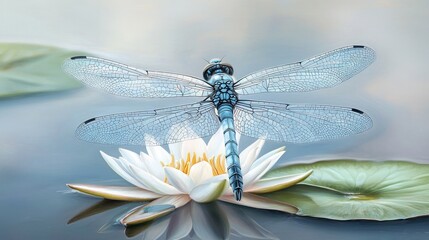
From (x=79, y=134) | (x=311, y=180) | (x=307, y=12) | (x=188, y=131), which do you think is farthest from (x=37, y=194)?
(x=307, y=12)

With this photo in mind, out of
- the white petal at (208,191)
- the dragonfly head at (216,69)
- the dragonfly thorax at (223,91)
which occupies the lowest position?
the white petal at (208,191)

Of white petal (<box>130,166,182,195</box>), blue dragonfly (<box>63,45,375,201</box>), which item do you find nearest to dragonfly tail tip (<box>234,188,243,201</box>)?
blue dragonfly (<box>63,45,375,201</box>)

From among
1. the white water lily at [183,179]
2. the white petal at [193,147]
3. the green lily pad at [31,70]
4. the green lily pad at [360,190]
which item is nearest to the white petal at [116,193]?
the white water lily at [183,179]

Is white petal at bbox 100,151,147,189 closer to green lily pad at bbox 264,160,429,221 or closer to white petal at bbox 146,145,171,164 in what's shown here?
white petal at bbox 146,145,171,164

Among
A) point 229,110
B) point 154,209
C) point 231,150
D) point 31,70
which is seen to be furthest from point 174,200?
point 31,70

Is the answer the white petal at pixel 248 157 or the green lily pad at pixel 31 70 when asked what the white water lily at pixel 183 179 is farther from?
the green lily pad at pixel 31 70
